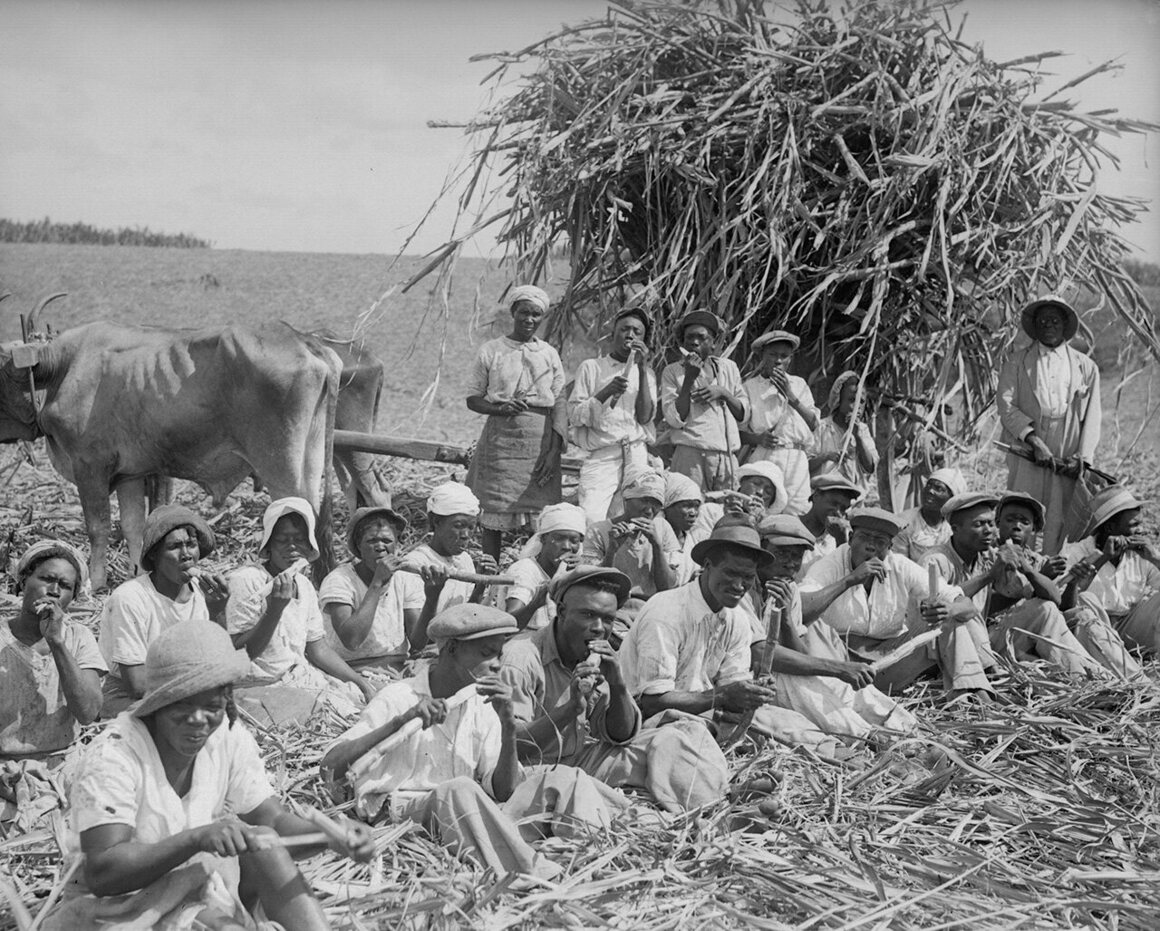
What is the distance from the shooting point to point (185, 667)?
12.1 ft

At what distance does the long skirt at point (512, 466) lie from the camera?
323 inches

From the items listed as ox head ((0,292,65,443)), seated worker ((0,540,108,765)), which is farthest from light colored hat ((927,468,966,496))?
ox head ((0,292,65,443))

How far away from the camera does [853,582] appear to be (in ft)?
21.0

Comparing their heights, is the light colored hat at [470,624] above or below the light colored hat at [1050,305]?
below

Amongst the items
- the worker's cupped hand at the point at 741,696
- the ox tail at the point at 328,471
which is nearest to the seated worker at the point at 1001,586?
the worker's cupped hand at the point at 741,696

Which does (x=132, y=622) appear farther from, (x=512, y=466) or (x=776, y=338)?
(x=776, y=338)

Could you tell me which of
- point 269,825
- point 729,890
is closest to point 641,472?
point 729,890

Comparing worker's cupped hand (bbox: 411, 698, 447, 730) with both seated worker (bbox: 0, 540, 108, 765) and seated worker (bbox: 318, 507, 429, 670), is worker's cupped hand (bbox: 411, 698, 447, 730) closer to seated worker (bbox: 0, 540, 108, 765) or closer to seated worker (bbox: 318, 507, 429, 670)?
seated worker (bbox: 0, 540, 108, 765)

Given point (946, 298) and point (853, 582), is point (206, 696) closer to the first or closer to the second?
point (853, 582)

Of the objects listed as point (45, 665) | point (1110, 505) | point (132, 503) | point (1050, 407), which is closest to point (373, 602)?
point (45, 665)

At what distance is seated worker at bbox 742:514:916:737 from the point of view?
5.96 meters

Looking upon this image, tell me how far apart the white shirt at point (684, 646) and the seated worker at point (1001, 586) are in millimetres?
1410

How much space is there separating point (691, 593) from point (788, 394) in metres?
2.67

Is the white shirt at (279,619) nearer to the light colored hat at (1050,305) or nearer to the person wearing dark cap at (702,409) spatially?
the person wearing dark cap at (702,409)
